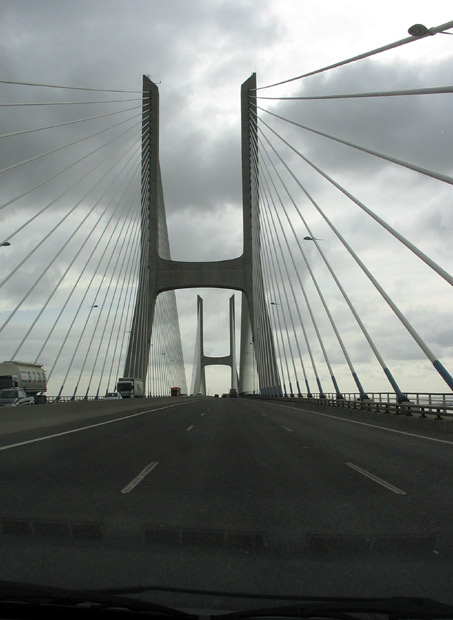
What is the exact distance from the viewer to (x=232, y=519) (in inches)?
257

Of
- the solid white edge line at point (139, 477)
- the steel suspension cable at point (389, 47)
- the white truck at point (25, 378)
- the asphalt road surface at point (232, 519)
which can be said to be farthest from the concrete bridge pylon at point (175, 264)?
the solid white edge line at point (139, 477)

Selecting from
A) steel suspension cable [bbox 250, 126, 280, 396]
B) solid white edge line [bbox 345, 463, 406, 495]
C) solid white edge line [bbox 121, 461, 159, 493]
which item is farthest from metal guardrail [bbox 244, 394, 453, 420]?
solid white edge line [bbox 121, 461, 159, 493]

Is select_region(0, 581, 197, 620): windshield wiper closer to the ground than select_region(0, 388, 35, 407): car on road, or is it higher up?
closer to the ground

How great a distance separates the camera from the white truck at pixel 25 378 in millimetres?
41688

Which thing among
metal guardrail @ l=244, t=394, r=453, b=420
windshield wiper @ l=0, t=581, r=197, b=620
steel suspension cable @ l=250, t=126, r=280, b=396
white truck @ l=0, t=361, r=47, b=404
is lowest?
windshield wiper @ l=0, t=581, r=197, b=620

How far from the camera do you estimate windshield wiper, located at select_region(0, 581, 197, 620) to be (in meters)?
3.33

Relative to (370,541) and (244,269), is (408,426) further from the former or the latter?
(244,269)

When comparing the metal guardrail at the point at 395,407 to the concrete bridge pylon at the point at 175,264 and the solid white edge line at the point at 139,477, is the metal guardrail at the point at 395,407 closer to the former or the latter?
the concrete bridge pylon at the point at 175,264

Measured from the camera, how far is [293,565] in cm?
499

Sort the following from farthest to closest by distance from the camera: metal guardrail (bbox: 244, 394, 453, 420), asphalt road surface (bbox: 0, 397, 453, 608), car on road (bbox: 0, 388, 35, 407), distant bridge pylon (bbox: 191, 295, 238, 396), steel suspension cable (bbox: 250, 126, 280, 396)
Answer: distant bridge pylon (bbox: 191, 295, 238, 396), steel suspension cable (bbox: 250, 126, 280, 396), car on road (bbox: 0, 388, 35, 407), metal guardrail (bbox: 244, 394, 453, 420), asphalt road surface (bbox: 0, 397, 453, 608)

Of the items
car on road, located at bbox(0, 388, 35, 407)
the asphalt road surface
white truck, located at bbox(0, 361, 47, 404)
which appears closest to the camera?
the asphalt road surface

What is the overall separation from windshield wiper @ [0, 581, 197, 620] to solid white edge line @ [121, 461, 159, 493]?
4505mm

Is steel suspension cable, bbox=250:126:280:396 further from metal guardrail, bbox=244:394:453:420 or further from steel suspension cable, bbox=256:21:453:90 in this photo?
steel suspension cable, bbox=256:21:453:90

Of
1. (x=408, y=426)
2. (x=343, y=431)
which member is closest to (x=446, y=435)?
(x=343, y=431)
